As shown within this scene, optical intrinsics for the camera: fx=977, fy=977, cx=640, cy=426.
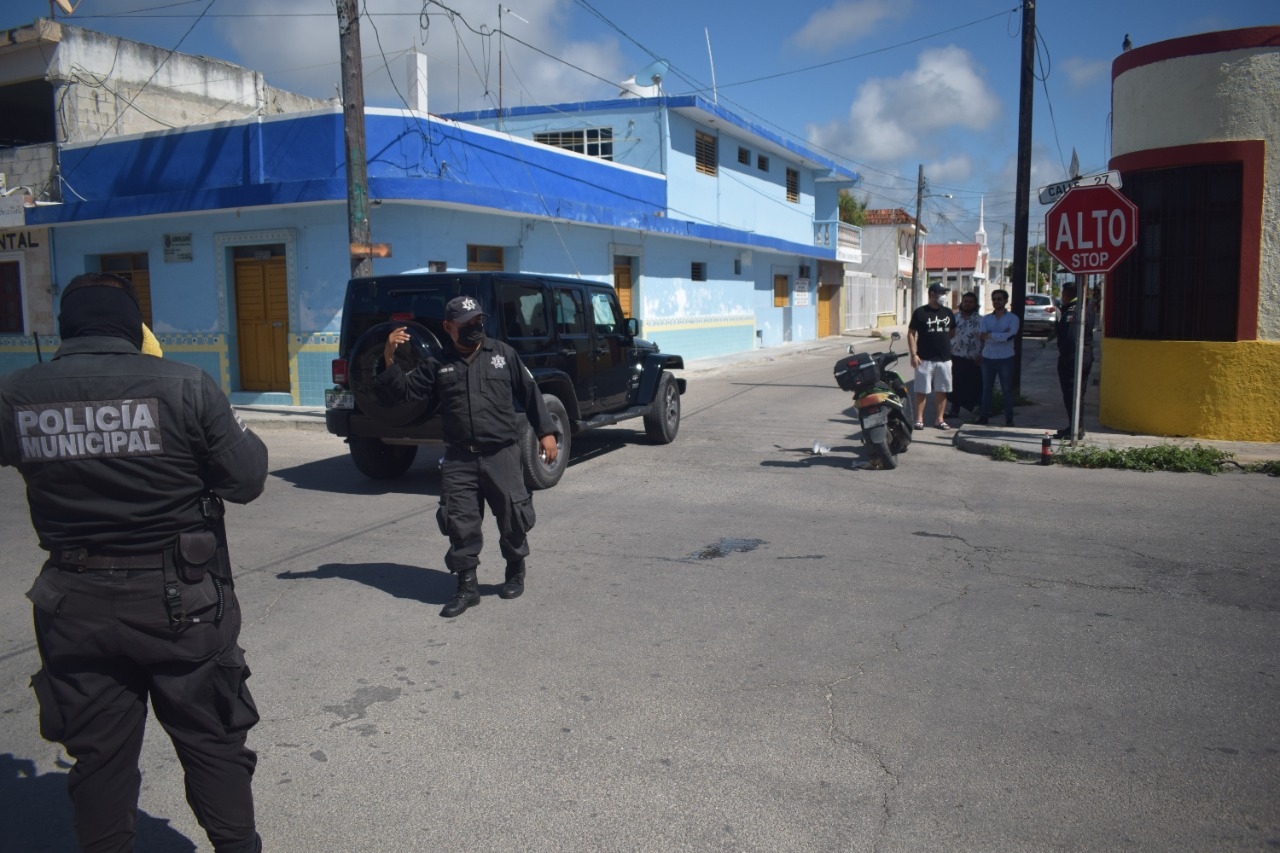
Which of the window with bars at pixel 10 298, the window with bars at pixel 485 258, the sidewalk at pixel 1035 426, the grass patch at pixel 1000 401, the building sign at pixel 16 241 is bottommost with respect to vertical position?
the sidewalk at pixel 1035 426

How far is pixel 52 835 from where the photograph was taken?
3.38 m

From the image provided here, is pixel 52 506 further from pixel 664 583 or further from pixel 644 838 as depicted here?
pixel 664 583

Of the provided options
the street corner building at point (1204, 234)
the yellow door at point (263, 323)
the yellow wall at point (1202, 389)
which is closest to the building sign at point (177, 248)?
the yellow door at point (263, 323)

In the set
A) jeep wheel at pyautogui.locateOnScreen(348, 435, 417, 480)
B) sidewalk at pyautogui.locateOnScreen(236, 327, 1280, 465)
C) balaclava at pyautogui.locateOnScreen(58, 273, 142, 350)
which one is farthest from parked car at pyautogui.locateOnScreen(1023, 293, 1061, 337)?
balaclava at pyautogui.locateOnScreen(58, 273, 142, 350)

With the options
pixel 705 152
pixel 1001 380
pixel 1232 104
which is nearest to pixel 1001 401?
pixel 1001 380

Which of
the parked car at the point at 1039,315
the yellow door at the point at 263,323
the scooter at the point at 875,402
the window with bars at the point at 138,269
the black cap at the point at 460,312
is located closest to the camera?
the black cap at the point at 460,312

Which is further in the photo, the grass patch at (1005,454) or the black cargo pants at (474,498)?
the grass patch at (1005,454)

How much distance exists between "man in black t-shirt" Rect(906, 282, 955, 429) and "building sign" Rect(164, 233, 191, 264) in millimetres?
12031

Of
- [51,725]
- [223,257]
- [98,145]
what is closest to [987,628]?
[51,725]

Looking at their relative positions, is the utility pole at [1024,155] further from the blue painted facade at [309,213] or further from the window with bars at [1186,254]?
the blue painted facade at [309,213]

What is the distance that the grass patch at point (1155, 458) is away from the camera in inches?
380

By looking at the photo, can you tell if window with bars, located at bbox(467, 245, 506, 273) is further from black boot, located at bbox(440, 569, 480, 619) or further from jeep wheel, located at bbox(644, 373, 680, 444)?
black boot, located at bbox(440, 569, 480, 619)

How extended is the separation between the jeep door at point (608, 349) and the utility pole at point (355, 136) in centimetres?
346

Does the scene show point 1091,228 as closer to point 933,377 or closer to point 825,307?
point 933,377
